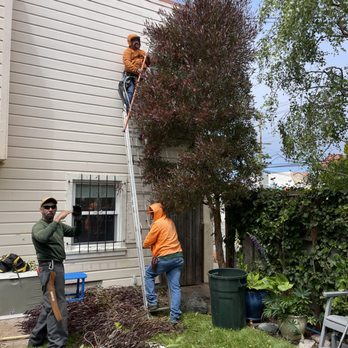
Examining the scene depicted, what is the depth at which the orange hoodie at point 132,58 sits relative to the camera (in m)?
7.42

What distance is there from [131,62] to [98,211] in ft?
9.58

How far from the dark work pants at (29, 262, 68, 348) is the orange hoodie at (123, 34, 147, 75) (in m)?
4.07

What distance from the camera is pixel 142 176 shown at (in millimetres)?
7336

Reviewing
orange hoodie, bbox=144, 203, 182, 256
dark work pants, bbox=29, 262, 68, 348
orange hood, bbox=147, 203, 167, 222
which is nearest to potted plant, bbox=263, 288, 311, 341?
orange hoodie, bbox=144, 203, 182, 256

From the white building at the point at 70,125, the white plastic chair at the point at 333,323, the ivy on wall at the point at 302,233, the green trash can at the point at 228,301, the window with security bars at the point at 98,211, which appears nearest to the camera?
the white plastic chair at the point at 333,323

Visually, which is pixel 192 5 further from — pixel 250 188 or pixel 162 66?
→ pixel 250 188

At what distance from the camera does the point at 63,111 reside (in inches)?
272

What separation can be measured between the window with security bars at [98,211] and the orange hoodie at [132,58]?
2184mm

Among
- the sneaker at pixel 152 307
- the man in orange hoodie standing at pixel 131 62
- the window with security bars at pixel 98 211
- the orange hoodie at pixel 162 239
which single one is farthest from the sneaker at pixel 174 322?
the man in orange hoodie standing at pixel 131 62

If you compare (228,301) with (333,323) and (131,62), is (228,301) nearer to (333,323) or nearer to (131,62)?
(333,323)

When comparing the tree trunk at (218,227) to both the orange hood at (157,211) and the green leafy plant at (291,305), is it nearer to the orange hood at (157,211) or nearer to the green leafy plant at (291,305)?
the orange hood at (157,211)

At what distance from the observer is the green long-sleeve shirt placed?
4.69 meters

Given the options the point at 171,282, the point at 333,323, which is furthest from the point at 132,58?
the point at 333,323

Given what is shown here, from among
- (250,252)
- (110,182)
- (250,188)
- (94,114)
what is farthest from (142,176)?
(250,252)
